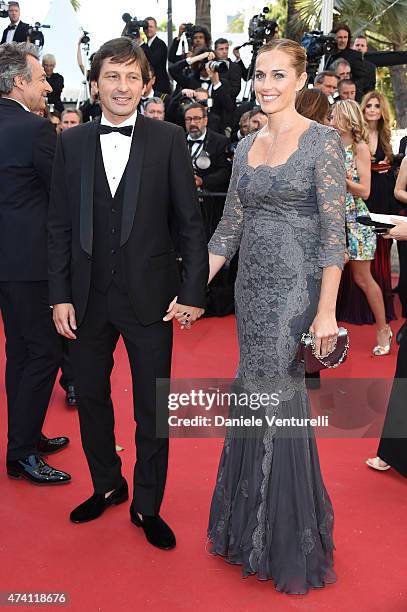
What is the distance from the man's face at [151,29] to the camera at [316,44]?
2311 mm

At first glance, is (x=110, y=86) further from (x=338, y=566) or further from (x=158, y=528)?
(x=338, y=566)

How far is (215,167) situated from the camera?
7.06 metres

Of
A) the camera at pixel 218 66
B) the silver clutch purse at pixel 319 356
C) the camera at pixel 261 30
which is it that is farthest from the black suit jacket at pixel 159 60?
the silver clutch purse at pixel 319 356

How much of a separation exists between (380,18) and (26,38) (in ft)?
33.0

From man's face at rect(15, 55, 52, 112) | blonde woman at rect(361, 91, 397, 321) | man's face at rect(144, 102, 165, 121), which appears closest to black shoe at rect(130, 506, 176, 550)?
man's face at rect(15, 55, 52, 112)

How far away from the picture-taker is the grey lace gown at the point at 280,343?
2.58 metres

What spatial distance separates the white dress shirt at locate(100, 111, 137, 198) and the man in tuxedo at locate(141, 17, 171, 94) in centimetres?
732

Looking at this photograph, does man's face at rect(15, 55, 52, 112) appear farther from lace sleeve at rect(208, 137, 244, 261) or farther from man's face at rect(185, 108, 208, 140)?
man's face at rect(185, 108, 208, 140)

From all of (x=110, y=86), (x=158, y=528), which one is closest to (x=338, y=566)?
(x=158, y=528)

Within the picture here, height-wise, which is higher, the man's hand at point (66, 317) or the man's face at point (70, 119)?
the man's face at point (70, 119)

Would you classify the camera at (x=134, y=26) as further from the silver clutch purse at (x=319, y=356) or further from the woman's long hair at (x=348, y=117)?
the silver clutch purse at (x=319, y=356)

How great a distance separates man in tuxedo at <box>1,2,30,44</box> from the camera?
1008cm

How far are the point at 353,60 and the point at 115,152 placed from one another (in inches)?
272

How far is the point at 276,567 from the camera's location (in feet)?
9.14
